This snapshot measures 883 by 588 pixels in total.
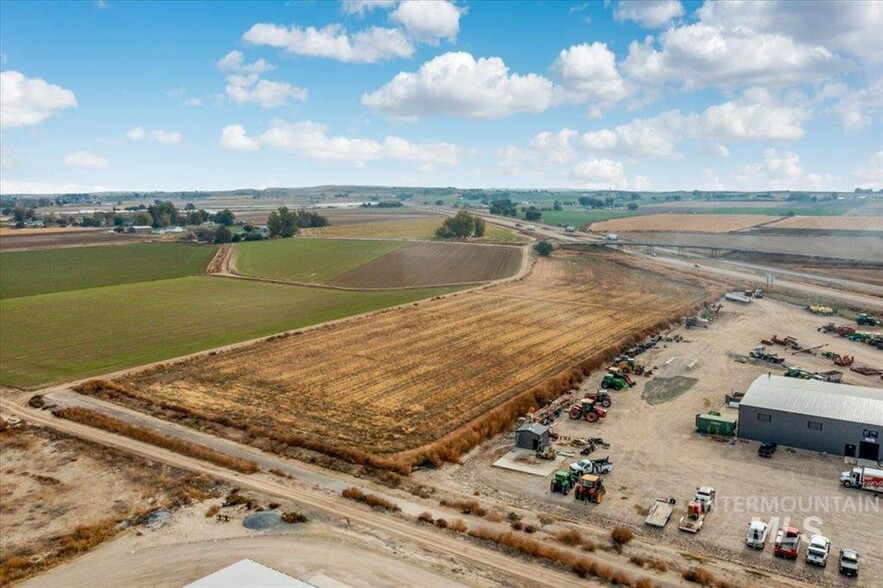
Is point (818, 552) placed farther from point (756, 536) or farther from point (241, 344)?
point (241, 344)

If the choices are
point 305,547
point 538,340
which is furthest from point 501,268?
point 305,547

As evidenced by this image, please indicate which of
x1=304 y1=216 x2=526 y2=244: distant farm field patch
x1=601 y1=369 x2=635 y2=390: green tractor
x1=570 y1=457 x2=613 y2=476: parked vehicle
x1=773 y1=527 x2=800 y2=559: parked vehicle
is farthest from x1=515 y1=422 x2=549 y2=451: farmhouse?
x1=304 y1=216 x2=526 y2=244: distant farm field patch

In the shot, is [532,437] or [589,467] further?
[532,437]

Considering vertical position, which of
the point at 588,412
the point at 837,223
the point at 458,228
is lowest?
the point at 588,412

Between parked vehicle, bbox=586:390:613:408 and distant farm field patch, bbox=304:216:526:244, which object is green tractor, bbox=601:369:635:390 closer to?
parked vehicle, bbox=586:390:613:408

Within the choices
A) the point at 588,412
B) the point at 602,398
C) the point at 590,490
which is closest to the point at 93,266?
the point at 602,398
